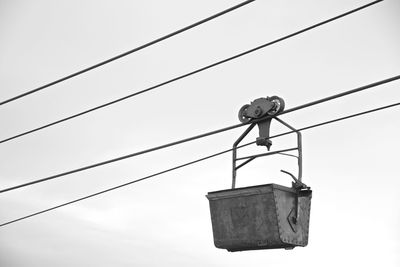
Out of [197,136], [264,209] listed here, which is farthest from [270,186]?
[197,136]

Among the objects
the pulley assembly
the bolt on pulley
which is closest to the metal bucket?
the pulley assembly

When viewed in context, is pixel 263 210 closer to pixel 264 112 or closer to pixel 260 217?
pixel 260 217

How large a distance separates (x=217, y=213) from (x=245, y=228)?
36cm

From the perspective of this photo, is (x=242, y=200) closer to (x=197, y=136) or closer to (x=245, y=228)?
(x=245, y=228)

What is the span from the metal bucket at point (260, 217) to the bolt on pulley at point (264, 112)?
1.72 feet

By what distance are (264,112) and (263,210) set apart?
0.94 metres

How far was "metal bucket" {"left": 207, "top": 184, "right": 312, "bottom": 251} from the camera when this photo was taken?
21.1 ft

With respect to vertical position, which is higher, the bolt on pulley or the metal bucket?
the bolt on pulley

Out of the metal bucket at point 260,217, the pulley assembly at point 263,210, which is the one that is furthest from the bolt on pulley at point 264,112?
the metal bucket at point 260,217

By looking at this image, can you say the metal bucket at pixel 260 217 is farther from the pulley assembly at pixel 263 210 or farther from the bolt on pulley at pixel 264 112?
the bolt on pulley at pixel 264 112

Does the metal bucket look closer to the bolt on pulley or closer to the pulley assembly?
the pulley assembly

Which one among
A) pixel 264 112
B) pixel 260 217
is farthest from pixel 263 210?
pixel 264 112

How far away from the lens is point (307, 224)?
6.94m

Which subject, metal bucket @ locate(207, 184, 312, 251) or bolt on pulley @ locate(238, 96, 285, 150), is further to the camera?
bolt on pulley @ locate(238, 96, 285, 150)
